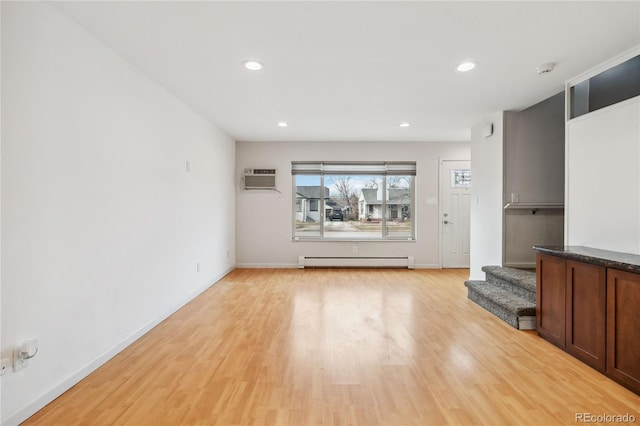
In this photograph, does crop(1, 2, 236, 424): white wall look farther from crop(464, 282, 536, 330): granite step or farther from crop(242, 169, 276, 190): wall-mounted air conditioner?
crop(464, 282, 536, 330): granite step

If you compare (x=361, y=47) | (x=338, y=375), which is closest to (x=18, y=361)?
(x=338, y=375)

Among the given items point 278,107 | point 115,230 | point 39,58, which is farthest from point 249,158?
point 39,58

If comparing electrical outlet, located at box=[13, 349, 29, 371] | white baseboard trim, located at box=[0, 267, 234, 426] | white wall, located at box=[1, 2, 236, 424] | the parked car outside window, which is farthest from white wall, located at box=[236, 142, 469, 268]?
electrical outlet, located at box=[13, 349, 29, 371]

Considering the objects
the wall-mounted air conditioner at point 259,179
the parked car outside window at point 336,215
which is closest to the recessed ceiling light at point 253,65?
the wall-mounted air conditioner at point 259,179

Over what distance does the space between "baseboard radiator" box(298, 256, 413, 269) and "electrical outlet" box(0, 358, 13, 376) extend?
4.49m

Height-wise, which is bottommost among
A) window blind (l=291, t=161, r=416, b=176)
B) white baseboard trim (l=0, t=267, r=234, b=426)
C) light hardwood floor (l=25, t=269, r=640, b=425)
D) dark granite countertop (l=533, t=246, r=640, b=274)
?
light hardwood floor (l=25, t=269, r=640, b=425)

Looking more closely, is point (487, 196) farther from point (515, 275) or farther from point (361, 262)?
point (361, 262)

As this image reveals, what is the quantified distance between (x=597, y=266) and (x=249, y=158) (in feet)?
17.4

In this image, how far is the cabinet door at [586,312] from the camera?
2.19 metres

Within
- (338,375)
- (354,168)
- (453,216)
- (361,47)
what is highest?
(361,47)

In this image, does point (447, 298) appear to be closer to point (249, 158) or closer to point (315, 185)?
point (315, 185)

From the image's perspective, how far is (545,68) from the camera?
2.74 metres

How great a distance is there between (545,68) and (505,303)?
7.58 ft

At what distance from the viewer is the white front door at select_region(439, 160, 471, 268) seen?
6.01m
